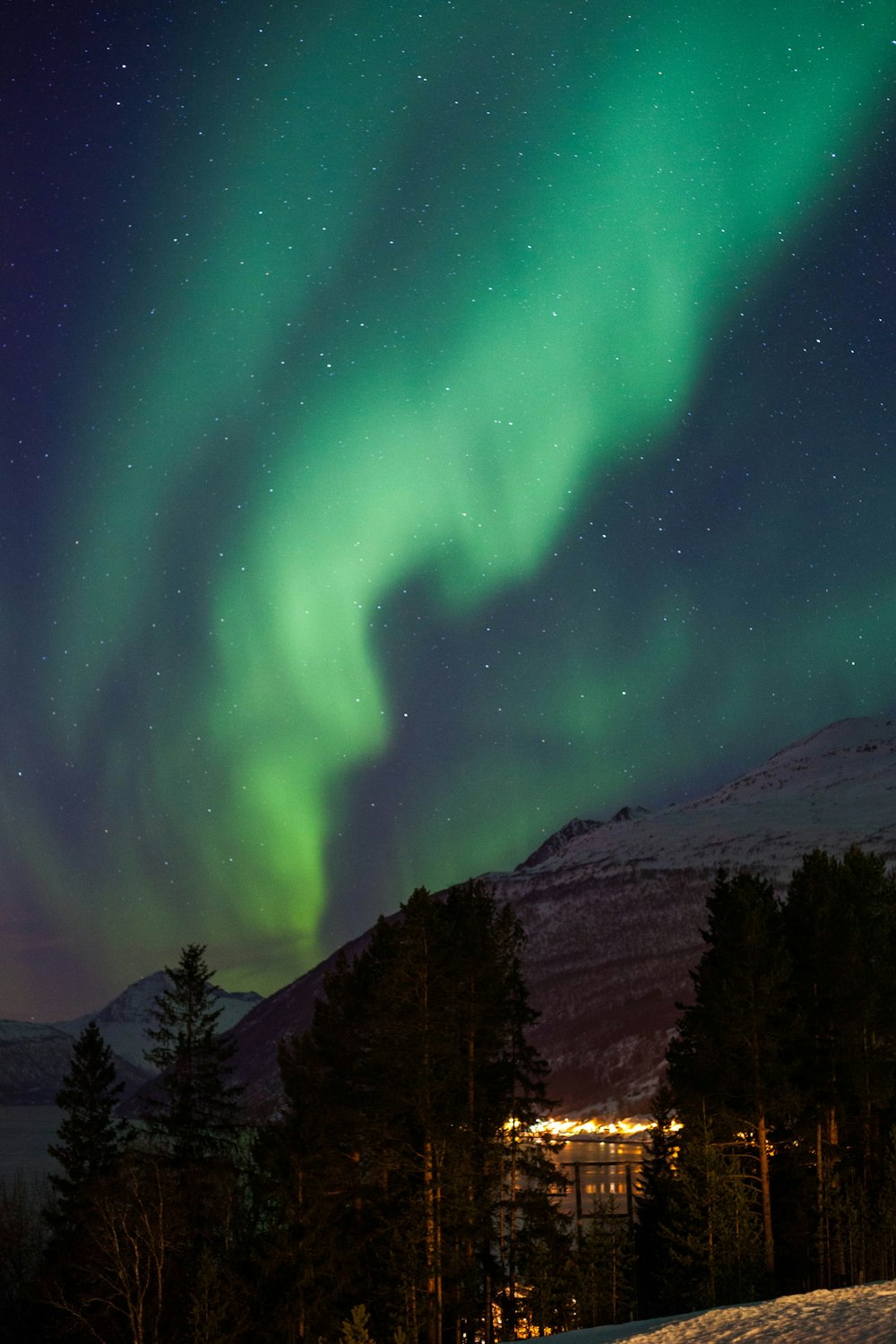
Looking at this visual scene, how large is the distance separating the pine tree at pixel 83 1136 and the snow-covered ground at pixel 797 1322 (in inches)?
1461

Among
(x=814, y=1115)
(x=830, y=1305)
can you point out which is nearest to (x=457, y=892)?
(x=814, y=1115)

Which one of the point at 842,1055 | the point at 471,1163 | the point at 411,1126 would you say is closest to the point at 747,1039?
the point at 842,1055

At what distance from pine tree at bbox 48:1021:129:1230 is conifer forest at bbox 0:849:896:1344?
0.94m

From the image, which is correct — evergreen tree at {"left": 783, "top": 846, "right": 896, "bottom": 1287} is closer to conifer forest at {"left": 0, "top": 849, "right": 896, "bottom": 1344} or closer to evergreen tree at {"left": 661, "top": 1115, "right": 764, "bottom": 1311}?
conifer forest at {"left": 0, "top": 849, "right": 896, "bottom": 1344}

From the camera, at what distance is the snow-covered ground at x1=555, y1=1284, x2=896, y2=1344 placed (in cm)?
2022

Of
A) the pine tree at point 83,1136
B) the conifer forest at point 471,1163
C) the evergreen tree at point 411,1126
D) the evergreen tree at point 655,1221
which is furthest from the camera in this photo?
the pine tree at point 83,1136

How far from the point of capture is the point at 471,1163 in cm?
4459

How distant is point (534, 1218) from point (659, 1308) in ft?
49.1

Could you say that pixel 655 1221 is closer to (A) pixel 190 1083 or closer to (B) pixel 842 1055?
(B) pixel 842 1055

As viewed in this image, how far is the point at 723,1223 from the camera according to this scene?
138 feet

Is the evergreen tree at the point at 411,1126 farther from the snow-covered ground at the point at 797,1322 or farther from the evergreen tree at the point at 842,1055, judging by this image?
the snow-covered ground at the point at 797,1322

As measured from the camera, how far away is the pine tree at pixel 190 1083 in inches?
2052

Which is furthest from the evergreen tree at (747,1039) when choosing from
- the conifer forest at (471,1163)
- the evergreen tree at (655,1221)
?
the evergreen tree at (655,1221)

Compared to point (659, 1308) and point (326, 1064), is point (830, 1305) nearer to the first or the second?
point (326, 1064)
